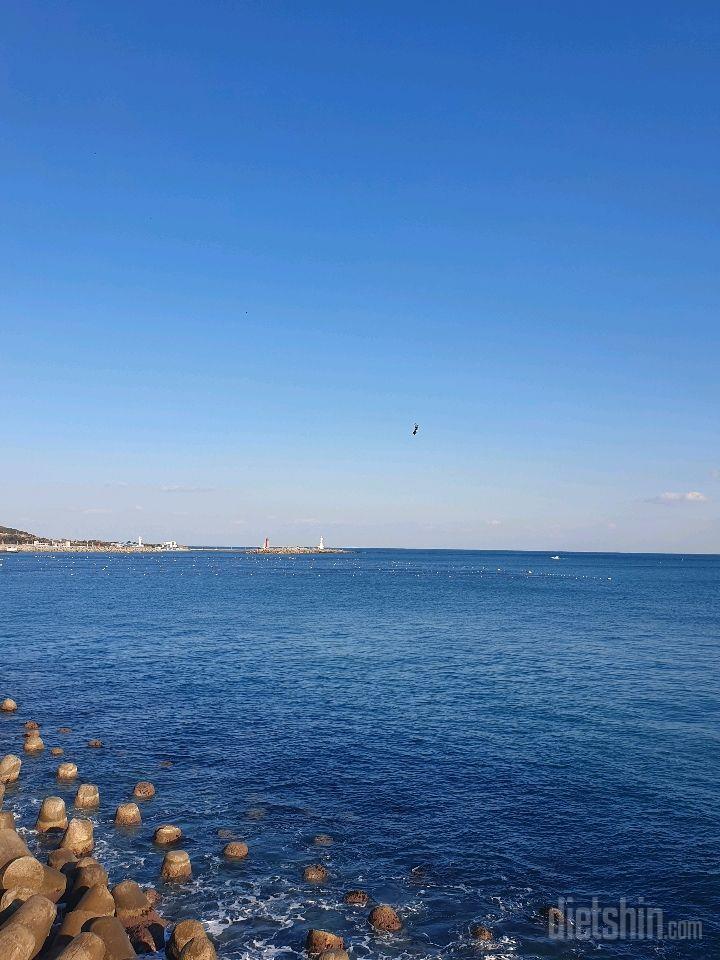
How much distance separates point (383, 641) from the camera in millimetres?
87250

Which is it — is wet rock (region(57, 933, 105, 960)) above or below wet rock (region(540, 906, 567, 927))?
above

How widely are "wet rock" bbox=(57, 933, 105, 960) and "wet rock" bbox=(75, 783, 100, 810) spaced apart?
15.4m

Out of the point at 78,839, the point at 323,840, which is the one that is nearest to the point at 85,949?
the point at 78,839

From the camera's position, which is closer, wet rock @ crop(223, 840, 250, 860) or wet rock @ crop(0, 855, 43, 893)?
wet rock @ crop(0, 855, 43, 893)

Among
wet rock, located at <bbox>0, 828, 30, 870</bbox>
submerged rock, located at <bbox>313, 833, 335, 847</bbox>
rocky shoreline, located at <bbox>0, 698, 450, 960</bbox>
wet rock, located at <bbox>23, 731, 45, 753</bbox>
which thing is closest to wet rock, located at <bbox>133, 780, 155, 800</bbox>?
rocky shoreline, located at <bbox>0, 698, 450, 960</bbox>

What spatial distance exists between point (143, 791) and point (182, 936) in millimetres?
14350

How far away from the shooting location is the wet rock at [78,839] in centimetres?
2831

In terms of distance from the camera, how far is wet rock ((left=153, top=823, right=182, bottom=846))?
29698 mm

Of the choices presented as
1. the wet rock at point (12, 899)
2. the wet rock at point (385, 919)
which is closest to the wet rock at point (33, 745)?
the wet rock at point (12, 899)

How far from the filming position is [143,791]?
34.9 m

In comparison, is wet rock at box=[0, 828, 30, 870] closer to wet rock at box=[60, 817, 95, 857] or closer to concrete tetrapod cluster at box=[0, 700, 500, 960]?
concrete tetrapod cluster at box=[0, 700, 500, 960]

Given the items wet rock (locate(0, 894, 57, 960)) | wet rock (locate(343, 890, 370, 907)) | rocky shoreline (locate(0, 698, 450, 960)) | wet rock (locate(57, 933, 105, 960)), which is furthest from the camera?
wet rock (locate(343, 890, 370, 907))

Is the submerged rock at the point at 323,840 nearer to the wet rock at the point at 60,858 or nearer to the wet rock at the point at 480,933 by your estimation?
the wet rock at the point at 480,933

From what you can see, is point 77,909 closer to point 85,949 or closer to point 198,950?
point 85,949
